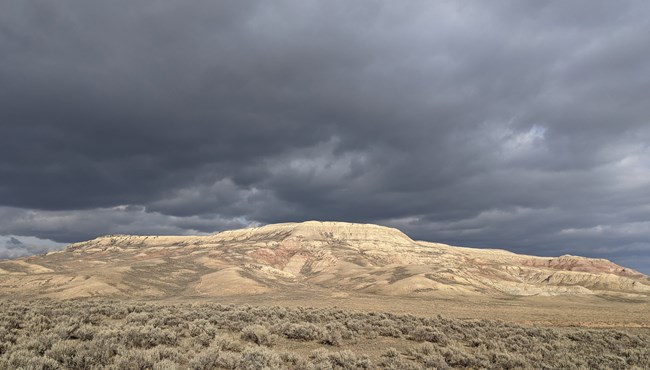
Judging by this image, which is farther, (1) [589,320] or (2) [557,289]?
(2) [557,289]

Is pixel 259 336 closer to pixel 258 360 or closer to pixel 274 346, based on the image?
pixel 274 346

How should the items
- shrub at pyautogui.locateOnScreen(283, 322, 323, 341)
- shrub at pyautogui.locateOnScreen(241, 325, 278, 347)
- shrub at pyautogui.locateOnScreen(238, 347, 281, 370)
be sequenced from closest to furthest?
shrub at pyautogui.locateOnScreen(238, 347, 281, 370) → shrub at pyautogui.locateOnScreen(241, 325, 278, 347) → shrub at pyautogui.locateOnScreen(283, 322, 323, 341)

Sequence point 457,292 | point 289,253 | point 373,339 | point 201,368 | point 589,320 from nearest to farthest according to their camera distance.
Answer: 1. point 201,368
2. point 373,339
3. point 589,320
4. point 457,292
5. point 289,253

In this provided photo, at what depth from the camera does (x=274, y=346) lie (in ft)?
52.7

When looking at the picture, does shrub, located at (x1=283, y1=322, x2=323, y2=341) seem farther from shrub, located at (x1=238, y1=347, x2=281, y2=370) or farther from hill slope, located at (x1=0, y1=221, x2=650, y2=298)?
hill slope, located at (x1=0, y1=221, x2=650, y2=298)

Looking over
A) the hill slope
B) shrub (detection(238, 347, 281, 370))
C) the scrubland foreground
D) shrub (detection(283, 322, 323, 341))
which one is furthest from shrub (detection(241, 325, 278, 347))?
Answer: the hill slope

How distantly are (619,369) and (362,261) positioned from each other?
5340 inches

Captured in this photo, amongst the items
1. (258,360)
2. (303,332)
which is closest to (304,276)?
(303,332)

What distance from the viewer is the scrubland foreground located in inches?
451

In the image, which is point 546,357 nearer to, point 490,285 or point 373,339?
point 373,339

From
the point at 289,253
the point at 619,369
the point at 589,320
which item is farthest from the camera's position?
the point at 289,253

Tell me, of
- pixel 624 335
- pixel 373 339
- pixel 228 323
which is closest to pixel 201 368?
pixel 228 323

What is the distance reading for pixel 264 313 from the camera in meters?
25.3

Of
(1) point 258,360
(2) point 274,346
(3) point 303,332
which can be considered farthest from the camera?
(3) point 303,332
